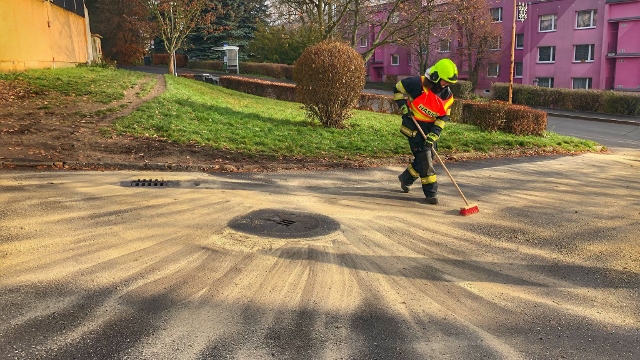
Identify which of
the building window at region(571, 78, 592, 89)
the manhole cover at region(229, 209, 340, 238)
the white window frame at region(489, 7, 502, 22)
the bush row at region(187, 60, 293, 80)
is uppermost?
the white window frame at region(489, 7, 502, 22)

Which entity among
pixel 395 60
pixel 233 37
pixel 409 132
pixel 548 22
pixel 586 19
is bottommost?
pixel 409 132

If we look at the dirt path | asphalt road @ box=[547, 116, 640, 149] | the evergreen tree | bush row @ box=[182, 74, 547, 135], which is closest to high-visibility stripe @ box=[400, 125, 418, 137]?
the dirt path

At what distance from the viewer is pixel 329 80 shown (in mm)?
13242

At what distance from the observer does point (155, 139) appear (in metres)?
10.2

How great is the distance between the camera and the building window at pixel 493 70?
46003 millimetres

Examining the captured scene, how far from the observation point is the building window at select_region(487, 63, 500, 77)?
4600 cm

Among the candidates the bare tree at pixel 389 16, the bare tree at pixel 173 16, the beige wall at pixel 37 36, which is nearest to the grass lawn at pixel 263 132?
the beige wall at pixel 37 36

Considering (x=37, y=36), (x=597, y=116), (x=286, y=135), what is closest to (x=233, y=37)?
(x=37, y=36)

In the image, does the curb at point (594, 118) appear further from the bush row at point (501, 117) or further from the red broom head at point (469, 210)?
the red broom head at point (469, 210)

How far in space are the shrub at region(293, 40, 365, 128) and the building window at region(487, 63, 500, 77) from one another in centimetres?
3604

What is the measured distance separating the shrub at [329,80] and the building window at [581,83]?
108 ft

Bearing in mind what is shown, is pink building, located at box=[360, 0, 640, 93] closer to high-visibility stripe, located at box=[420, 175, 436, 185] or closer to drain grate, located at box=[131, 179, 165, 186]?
high-visibility stripe, located at box=[420, 175, 436, 185]

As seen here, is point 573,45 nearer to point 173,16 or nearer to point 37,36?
point 173,16

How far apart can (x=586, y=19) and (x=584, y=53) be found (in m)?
2.54
